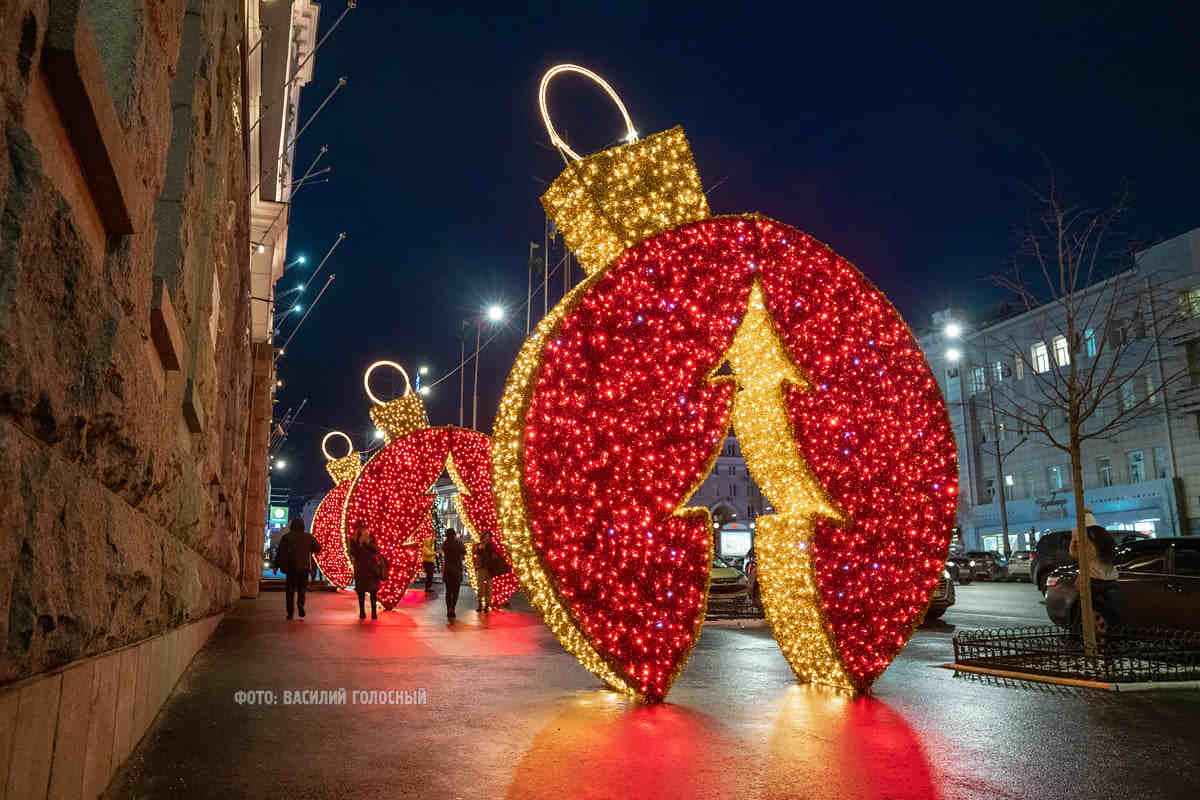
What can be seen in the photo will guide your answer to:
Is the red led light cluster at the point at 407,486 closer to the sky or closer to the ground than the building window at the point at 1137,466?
closer to the ground

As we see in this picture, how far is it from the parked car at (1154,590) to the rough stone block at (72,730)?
12.7 meters

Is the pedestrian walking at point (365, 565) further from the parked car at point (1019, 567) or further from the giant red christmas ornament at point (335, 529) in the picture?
the parked car at point (1019, 567)

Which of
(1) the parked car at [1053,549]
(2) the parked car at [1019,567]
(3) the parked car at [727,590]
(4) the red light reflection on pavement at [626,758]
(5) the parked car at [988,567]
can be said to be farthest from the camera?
(5) the parked car at [988,567]

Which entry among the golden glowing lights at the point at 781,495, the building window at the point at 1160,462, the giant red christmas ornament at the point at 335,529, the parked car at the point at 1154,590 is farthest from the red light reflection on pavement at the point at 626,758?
the building window at the point at 1160,462

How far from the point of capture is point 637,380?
7.28 metres

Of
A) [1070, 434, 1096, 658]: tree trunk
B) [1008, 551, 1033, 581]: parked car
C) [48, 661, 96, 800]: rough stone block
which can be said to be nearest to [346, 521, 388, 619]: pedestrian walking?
[1070, 434, 1096, 658]: tree trunk

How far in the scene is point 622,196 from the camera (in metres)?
8.06

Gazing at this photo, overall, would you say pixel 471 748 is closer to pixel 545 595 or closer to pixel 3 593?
pixel 545 595

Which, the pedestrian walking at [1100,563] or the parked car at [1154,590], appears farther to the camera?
the parked car at [1154,590]

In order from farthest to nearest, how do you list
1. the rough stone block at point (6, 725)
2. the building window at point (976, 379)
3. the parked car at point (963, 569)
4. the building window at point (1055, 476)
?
the building window at point (976, 379) → the building window at point (1055, 476) → the parked car at point (963, 569) → the rough stone block at point (6, 725)

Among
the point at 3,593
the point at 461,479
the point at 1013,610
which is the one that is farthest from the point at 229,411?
the point at 1013,610

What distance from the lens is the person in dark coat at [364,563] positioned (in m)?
16.5

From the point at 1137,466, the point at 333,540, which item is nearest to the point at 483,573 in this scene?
the point at 333,540

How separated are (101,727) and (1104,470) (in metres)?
46.3
